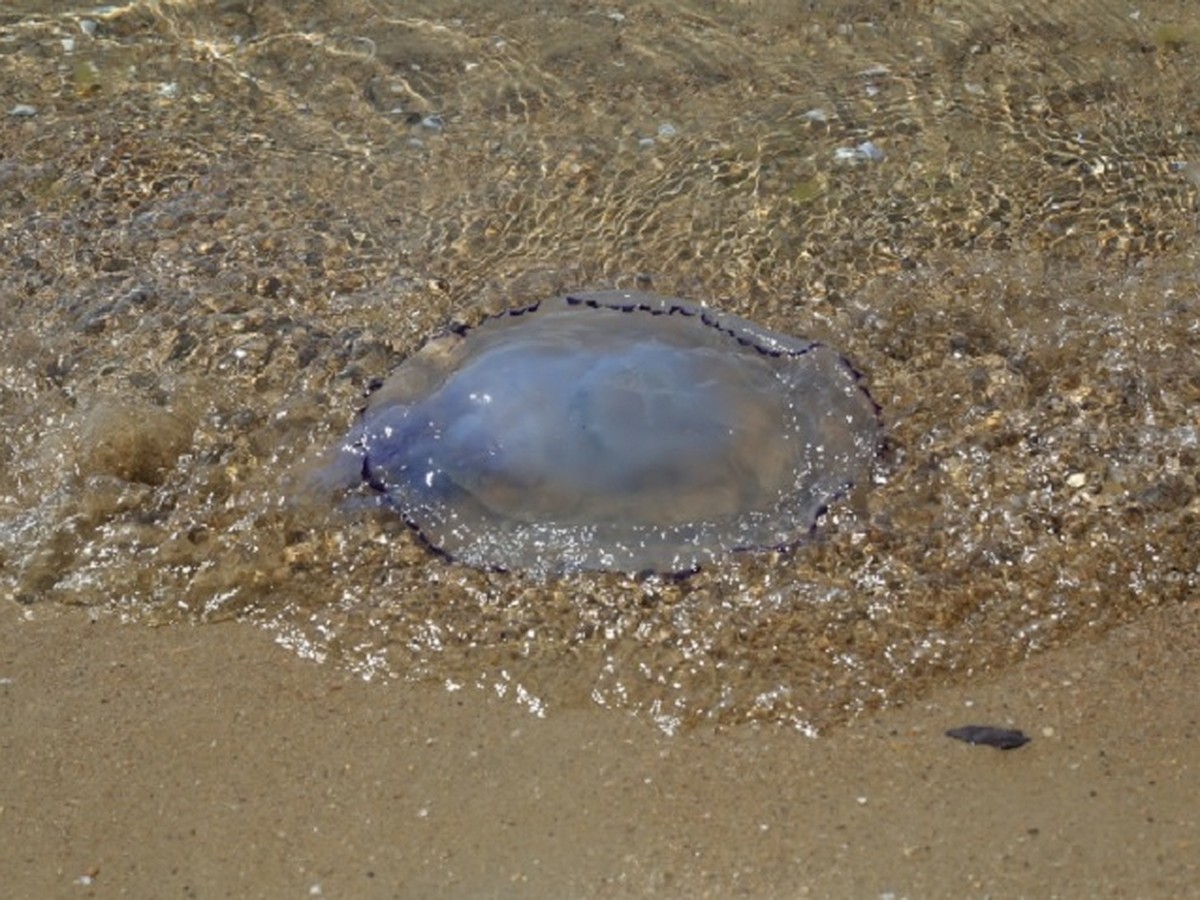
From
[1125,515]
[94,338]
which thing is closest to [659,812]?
[1125,515]

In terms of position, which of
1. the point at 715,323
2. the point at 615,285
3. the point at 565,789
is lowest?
the point at 565,789

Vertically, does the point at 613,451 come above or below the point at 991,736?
above

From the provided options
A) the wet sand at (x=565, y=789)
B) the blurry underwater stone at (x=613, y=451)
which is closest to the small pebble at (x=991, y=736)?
the wet sand at (x=565, y=789)

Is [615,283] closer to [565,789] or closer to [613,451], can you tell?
[613,451]

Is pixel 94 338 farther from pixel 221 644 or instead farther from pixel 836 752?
pixel 836 752

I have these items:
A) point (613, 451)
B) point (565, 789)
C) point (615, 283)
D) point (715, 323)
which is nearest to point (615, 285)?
point (615, 283)

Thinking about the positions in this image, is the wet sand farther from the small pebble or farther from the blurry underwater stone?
the blurry underwater stone

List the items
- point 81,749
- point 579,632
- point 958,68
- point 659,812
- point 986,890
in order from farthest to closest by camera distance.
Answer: point 958,68, point 579,632, point 81,749, point 659,812, point 986,890
